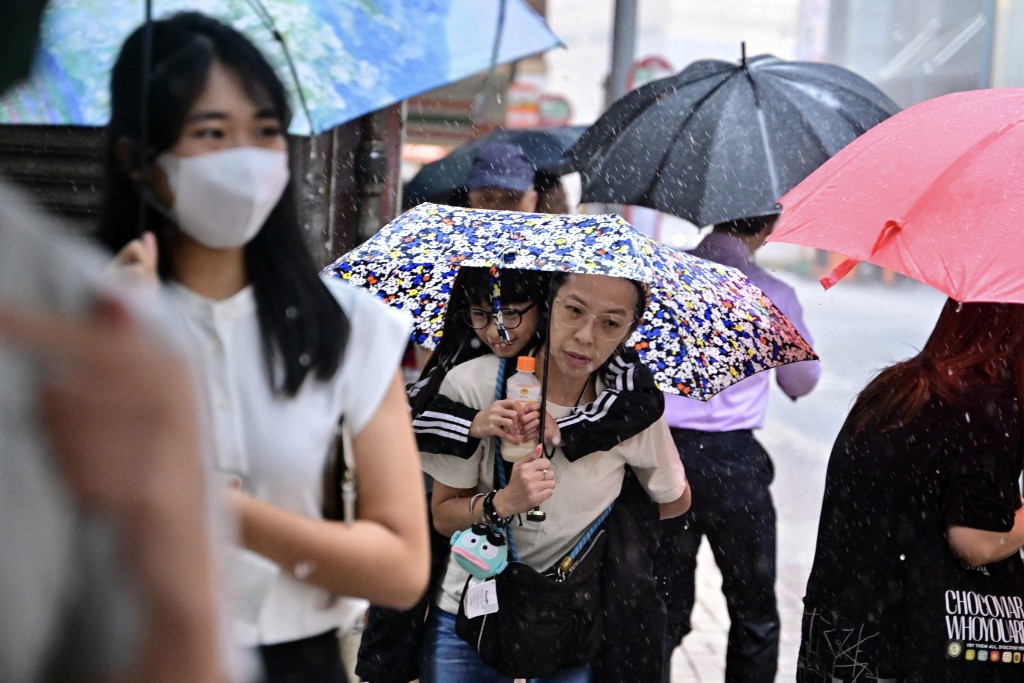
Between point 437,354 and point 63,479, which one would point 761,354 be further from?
point 63,479

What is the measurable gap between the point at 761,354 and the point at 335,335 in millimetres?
2164

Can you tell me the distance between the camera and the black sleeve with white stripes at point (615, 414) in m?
3.39

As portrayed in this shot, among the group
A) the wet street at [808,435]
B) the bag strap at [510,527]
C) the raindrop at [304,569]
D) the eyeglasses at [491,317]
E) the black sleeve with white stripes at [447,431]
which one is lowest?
the wet street at [808,435]

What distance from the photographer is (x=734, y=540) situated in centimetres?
500

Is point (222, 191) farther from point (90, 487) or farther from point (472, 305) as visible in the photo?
point (472, 305)

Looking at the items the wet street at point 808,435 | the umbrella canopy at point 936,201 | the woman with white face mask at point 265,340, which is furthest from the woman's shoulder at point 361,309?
the wet street at point 808,435

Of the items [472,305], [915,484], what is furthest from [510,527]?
[915,484]

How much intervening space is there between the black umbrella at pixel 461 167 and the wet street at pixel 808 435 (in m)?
2.43

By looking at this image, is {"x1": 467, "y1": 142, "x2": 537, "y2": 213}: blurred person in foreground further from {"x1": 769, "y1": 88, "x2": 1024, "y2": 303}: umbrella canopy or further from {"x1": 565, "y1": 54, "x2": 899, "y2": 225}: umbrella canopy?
{"x1": 769, "y1": 88, "x2": 1024, "y2": 303}: umbrella canopy

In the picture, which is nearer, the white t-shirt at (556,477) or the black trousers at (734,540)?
the white t-shirt at (556,477)

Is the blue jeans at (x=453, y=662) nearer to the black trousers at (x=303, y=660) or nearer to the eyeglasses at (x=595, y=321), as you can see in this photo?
the eyeglasses at (x=595, y=321)

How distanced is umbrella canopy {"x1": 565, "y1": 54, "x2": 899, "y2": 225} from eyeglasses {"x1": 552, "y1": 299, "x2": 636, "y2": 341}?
1.55m

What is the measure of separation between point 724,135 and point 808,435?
32.8 feet

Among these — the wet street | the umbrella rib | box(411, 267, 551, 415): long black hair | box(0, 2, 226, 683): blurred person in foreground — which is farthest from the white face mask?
the umbrella rib
